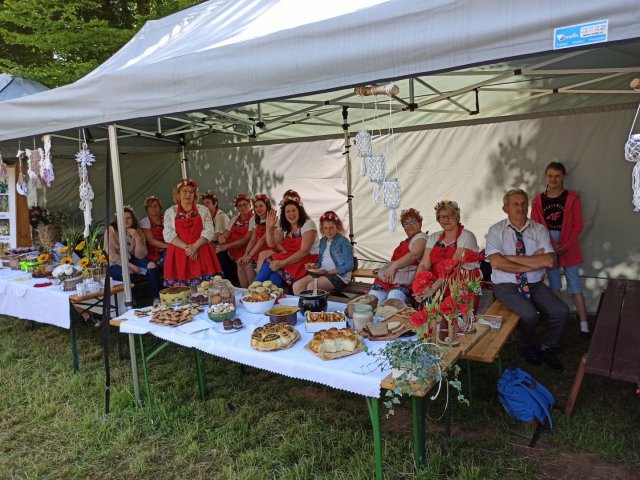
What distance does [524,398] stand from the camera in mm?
2508

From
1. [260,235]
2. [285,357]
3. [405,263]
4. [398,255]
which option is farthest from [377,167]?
[260,235]

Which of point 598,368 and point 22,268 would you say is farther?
point 22,268

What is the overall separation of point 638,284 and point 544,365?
106 centimetres

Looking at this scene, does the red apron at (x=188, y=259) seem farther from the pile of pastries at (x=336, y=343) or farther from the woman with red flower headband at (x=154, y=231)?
the pile of pastries at (x=336, y=343)

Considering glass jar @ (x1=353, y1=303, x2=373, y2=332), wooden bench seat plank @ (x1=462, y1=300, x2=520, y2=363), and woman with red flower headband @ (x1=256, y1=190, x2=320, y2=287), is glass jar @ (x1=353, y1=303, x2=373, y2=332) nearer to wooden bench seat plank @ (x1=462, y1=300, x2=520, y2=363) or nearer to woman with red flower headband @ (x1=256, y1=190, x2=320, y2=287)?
wooden bench seat plank @ (x1=462, y1=300, x2=520, y2=363)

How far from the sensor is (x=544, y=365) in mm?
3443

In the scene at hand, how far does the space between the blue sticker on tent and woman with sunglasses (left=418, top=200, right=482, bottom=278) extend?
2031 millimetres

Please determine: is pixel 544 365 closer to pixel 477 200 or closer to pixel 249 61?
pixel 477 200

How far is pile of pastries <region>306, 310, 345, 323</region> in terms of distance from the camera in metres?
2.38

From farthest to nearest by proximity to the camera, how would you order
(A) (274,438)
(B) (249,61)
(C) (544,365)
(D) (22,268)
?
1. (D) (22,268)
2. (C) (544,365)
3. (A) (274,438)
4. (B) (249,61)

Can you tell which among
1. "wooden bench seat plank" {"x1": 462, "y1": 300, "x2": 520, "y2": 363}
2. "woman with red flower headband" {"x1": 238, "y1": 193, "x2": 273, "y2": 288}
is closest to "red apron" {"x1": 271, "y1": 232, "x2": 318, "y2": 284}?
"woman with red flower headband" {"x1": 238, "y1": 193, "x2": 273, "y2": 288}

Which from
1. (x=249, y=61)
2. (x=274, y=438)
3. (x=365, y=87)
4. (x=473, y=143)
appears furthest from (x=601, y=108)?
(x=274, y=438)

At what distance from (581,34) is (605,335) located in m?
1.88

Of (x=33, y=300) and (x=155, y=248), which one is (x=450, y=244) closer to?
(x=155, y=248)
